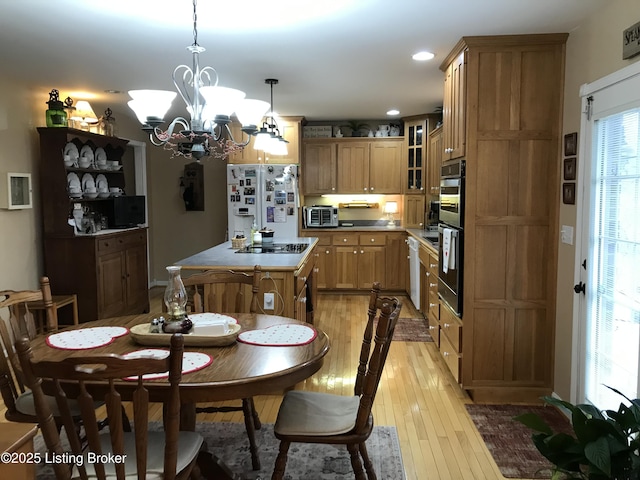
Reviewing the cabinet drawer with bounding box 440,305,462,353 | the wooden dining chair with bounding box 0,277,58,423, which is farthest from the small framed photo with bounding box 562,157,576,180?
the wooden dining chair with bounding box 0,277,58,423

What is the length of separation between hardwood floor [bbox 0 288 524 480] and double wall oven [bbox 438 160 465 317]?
1.97ft

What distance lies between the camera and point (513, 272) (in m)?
3.38

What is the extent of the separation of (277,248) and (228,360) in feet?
8.50

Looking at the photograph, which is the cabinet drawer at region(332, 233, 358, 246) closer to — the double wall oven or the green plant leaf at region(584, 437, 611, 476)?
the double wall oven

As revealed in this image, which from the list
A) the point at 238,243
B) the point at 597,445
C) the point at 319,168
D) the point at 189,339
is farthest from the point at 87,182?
the point at 597,445

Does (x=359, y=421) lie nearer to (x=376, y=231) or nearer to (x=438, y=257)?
(x=438, y=257)

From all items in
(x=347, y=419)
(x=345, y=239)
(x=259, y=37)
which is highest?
(x=259, y=37)

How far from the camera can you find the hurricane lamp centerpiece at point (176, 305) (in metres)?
2.28

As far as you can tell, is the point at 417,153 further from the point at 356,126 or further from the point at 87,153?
the point at 87,153

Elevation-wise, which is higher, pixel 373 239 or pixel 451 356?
pixel 373 239

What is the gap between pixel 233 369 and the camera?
1937 mm

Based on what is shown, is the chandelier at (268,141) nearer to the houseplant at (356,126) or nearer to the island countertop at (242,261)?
the island countertop at (242,261)

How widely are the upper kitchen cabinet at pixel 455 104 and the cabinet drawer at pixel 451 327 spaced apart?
1162 mm

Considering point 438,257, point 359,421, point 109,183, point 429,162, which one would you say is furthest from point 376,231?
point 359,421
